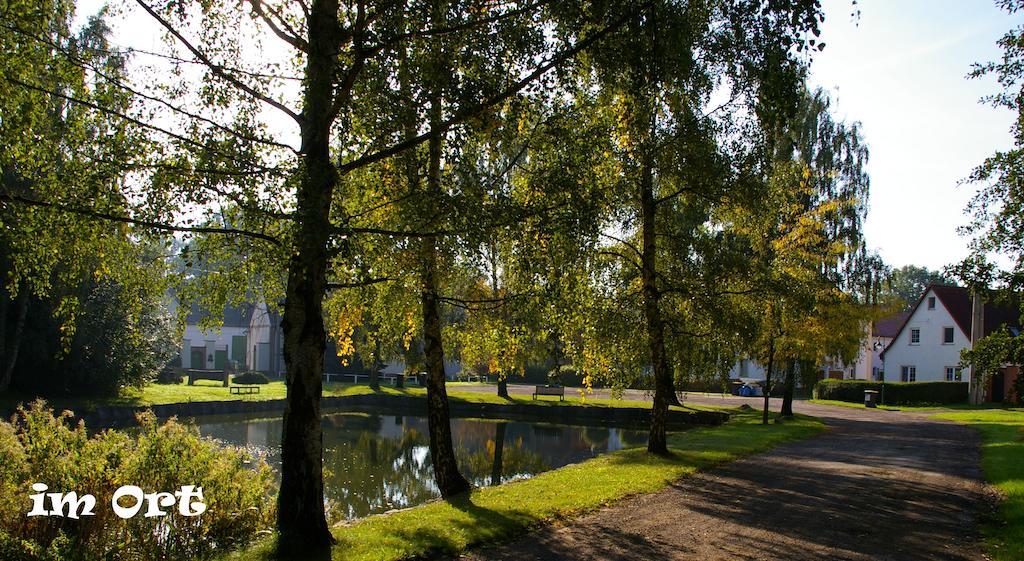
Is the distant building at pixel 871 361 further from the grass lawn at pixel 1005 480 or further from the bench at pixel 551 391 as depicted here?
the grass lawn at pixel 1005 480

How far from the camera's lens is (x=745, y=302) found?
15.8m

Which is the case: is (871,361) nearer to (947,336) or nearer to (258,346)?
(947,336)

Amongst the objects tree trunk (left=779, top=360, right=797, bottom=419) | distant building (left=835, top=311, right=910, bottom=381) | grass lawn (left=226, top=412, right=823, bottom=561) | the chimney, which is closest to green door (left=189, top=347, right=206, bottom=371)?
tree trunk (left=779, top=360, right=797, bottom=419)

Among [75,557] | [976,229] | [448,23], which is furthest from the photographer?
[976,229]

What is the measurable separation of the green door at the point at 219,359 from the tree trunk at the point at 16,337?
3329 cm

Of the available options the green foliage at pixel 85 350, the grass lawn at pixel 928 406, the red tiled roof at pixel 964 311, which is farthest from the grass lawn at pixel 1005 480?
the green foliage at pixel 85 350

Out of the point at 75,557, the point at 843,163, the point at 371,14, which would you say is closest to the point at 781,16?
the point at 371,14

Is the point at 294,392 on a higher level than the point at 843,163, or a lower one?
lower

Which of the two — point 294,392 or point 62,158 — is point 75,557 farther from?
point 62,158

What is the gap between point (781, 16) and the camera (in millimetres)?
7762

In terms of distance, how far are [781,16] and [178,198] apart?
20.9 feet

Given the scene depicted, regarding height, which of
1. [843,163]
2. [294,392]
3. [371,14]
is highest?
[843,163]

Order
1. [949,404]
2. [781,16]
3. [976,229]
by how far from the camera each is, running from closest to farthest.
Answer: [781,16]
[976,229]
[949,404]

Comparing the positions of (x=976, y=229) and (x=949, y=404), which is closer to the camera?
(x=976, y=229)
